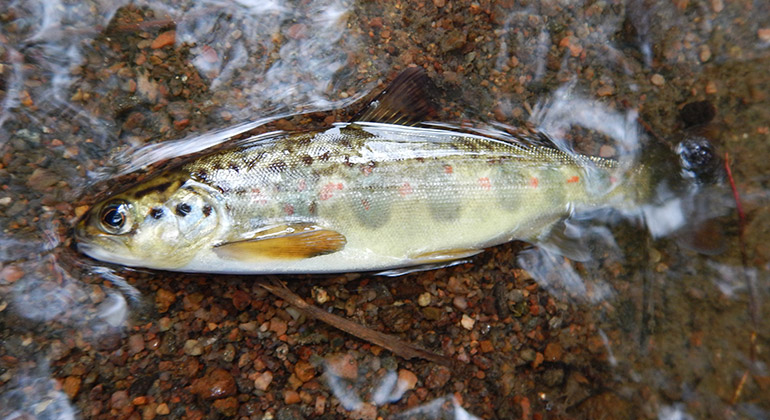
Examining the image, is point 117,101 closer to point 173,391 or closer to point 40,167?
point 40,167

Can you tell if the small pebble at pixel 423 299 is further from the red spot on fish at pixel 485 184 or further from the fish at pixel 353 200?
the red spot on fish at pixel 485 184

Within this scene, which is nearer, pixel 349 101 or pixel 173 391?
pixel 173 391

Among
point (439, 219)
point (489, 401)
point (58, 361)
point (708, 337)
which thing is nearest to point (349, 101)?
point (439, 219)

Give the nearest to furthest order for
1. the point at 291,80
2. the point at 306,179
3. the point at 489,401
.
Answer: the point at 306,179
the point at 489,401
the point at 291,80

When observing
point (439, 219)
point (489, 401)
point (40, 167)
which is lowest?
point (489, 401)

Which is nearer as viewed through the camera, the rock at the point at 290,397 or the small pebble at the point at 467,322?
the rock at the point at 290,397

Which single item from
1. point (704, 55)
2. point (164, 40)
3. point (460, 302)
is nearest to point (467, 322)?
point (460, 302)

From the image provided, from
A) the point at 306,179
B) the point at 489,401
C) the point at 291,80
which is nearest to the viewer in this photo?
the point at 306,179

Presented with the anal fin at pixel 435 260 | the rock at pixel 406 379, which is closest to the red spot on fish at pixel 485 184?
the anal fin at pixel 435 260

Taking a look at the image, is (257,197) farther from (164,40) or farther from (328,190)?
(164,40)
